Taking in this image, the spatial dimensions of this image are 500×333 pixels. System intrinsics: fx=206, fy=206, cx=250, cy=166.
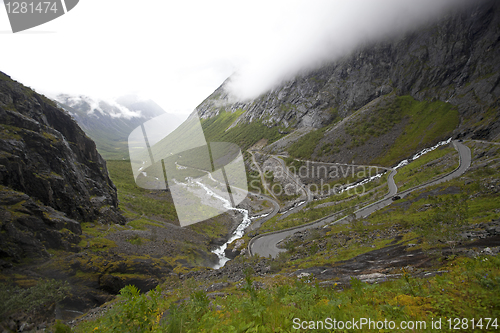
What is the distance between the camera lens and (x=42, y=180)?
23.1m

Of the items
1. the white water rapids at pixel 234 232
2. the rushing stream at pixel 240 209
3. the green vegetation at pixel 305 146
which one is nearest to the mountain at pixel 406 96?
the green vegetation at pixel 305 146

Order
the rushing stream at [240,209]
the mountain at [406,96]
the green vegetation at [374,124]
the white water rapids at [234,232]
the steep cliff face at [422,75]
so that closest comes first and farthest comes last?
the white water rapids at [234,232] < the rushing stream at [240,209] < the mountain at [406,96] < the steep cliff face at [422,75] < the green vegetation at [374,124]

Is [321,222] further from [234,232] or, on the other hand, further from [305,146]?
[305,146]

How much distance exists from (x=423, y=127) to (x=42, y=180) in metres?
99.1

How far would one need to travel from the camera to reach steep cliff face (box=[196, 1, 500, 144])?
70.1 m

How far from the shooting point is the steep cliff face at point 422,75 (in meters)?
70.1

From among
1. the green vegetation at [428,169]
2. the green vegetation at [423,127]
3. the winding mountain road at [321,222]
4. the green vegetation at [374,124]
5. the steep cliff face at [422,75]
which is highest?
the steep cliff face at [422,75]

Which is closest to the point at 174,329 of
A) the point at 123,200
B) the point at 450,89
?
the point at 123,200

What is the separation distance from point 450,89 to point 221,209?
97756 millimetres

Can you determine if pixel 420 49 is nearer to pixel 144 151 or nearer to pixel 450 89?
pixel 450 89

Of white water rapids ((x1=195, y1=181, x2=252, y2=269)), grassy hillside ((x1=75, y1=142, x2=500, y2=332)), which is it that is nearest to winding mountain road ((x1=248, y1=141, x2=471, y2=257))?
white water rapids ((x1=195, y1=181, x2=252, y2=269))

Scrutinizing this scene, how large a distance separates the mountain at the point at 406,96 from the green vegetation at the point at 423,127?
0.24m

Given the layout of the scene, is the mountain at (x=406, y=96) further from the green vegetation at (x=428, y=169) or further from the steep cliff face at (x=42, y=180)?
the steep cliff face at (x=42, y=180)

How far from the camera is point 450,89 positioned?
79.6 meters
